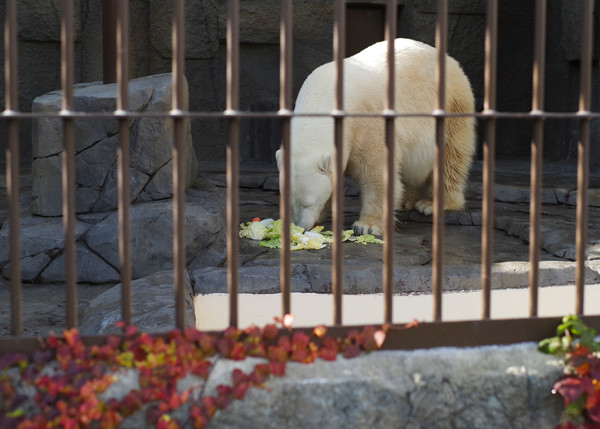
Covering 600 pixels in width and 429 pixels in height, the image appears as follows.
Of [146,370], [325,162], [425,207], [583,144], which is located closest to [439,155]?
[583,144]

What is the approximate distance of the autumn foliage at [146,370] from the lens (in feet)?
6.55

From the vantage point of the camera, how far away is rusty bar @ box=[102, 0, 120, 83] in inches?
191

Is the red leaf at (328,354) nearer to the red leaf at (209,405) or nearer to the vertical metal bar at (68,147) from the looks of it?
the red leaf at (209,405)

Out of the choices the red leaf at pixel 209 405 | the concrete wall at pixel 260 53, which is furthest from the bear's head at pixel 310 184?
the concrete wall at pixel 260 53

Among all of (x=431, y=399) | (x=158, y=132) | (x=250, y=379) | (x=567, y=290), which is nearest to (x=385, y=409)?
(x=431, y=399)

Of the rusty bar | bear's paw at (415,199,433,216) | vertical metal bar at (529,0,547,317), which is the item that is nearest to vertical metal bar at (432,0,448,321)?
vertical metal bar at (529,0,547,317)

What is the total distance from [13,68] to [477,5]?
8209 mm

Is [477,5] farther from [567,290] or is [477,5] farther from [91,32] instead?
[567,290]

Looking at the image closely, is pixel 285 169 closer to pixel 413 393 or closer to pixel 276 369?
pixel 276 369

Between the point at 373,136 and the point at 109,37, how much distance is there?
167 cm

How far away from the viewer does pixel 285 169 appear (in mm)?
2150

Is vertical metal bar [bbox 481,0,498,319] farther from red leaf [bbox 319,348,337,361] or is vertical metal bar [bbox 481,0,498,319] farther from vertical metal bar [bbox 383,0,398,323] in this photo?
red leaf [bbox 319,348,337,361]

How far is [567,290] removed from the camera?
3.88 metres

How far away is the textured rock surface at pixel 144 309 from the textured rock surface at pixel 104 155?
1389mm
